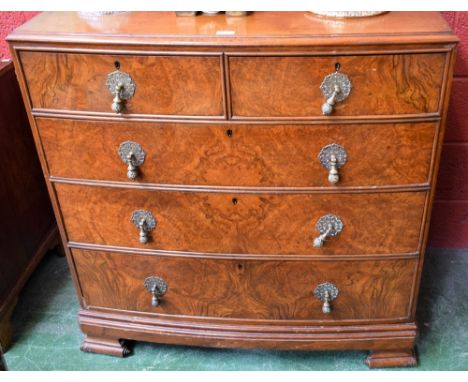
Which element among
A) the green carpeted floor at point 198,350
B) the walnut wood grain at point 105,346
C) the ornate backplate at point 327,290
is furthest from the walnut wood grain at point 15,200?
the ornate backplate at point 327,290

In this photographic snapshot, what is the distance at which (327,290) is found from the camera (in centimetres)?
159

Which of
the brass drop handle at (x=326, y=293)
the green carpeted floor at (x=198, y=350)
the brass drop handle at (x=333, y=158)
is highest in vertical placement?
the brass drop handle at (x=333, y=158)

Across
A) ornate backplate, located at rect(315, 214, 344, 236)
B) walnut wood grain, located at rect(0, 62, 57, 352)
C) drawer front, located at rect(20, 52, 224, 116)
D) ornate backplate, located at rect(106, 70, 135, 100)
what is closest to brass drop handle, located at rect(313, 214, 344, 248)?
ornate backplate, located at rect(315, 214, 344, 236)

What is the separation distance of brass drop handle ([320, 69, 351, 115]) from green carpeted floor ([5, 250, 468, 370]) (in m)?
0.88

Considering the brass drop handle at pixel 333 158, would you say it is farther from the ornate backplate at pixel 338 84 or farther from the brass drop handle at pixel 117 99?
the brass drop handle at pixel 117 99

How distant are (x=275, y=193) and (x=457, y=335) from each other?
0.89 m

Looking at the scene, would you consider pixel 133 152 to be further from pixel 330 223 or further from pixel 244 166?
pixel 330 223

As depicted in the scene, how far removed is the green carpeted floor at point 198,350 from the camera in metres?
1.76

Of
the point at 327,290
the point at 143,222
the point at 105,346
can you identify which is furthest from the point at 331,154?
the point at 105,346

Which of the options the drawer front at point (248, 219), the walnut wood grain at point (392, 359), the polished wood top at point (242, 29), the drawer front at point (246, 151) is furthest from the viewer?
the walnut wood grain at point (392, 359)

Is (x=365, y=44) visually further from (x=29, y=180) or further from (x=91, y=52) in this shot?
(x=29, y=180)

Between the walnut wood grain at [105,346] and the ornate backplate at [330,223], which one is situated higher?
the ornate backplate at [330,223]

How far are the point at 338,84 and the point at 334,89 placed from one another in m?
0.01

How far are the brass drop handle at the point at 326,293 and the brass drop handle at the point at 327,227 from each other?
0.17 metres
